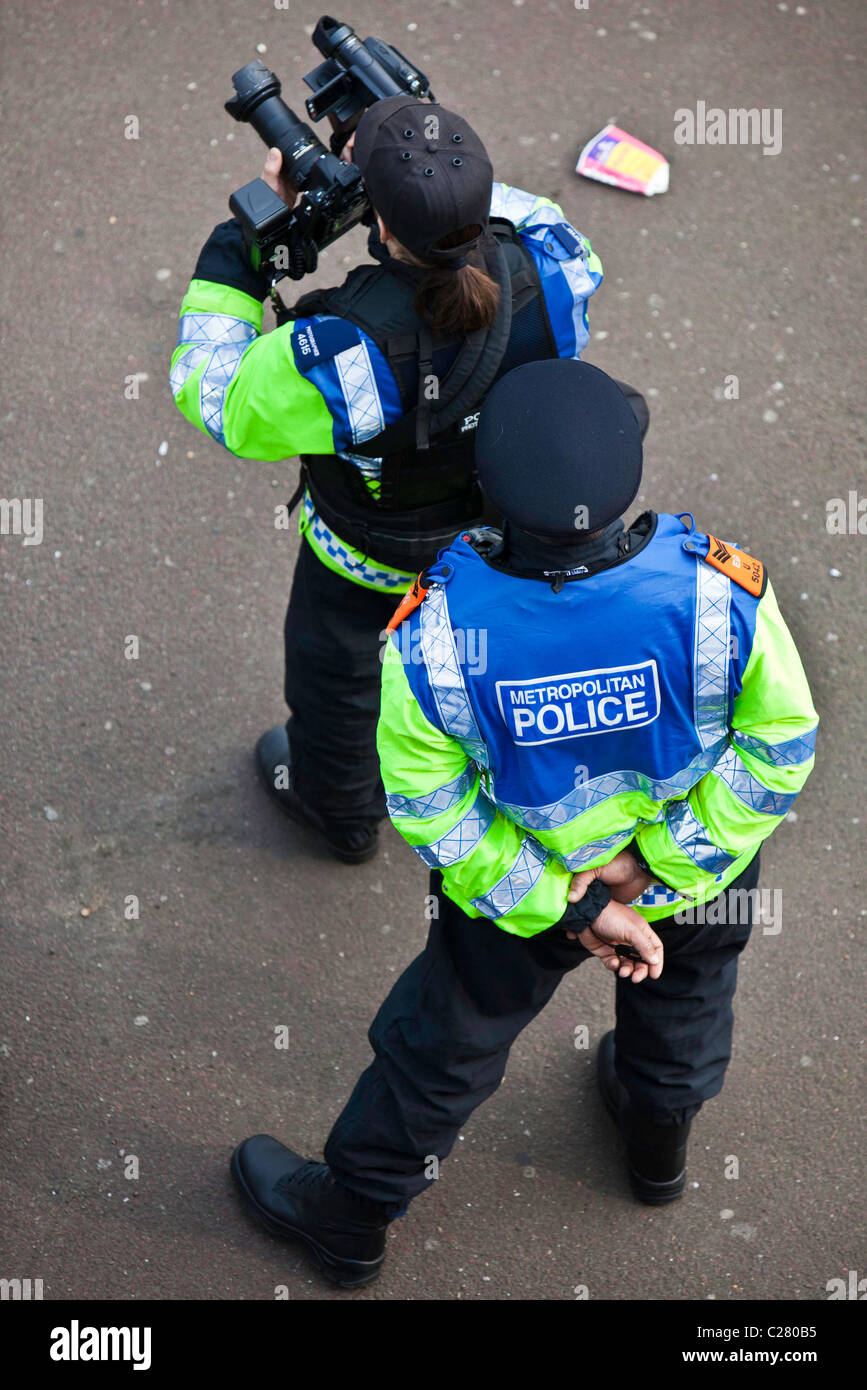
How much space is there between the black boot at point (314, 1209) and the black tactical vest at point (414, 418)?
1535mm

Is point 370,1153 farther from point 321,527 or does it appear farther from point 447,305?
point 447,305

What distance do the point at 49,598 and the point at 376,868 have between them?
4.78ft

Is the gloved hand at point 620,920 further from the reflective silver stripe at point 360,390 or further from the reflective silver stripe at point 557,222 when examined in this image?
the reflective silver stripe at point 557,222

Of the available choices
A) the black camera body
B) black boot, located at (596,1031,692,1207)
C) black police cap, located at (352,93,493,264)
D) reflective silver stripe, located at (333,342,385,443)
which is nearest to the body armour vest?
reflective silver stripe, located at (333,342,385,443)

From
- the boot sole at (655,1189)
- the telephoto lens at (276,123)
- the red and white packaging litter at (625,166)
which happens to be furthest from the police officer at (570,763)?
the red and white packaging litter at (625,166)

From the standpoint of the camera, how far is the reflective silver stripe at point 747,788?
229 cm

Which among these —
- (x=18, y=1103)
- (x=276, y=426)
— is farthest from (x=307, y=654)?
(x=18, y=1103)

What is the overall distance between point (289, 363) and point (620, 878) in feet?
4.04

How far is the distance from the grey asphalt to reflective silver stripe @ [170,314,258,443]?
1.53 m

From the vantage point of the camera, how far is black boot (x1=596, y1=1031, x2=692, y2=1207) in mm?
3068

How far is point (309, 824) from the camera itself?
12.6 feet

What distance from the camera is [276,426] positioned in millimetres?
2615

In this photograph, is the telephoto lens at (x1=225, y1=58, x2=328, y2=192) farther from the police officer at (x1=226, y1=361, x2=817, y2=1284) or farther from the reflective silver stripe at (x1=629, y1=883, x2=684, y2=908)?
the reflective silver stripe at (x1=629, y1=883, x2=684, y2=908)

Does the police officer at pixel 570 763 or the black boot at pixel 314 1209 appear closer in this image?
the police officer at pixel 570 763
